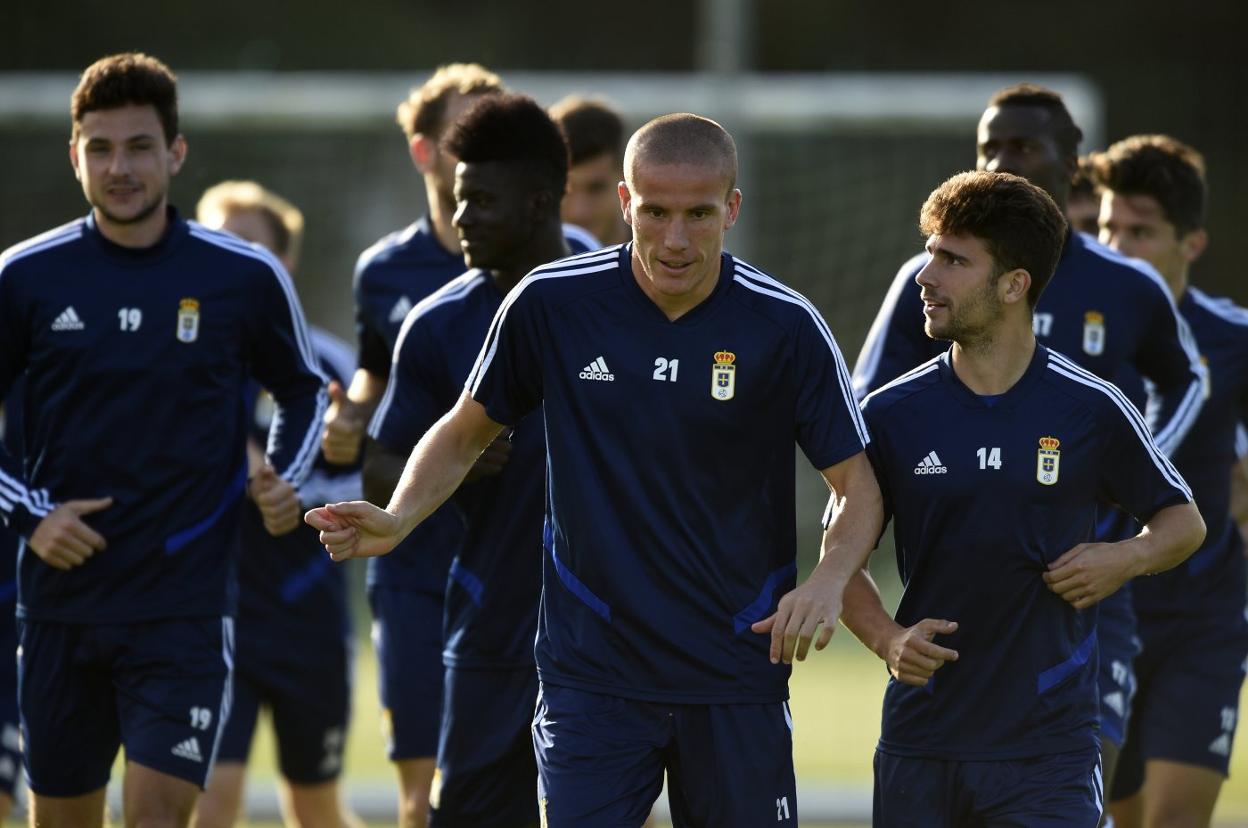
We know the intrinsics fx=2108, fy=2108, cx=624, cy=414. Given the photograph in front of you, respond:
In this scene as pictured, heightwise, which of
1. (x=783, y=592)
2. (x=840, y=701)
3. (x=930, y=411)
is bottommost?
(x=840, y=701)

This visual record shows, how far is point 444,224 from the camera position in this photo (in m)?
7.58

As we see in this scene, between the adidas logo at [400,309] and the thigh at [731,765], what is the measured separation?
2449 mm

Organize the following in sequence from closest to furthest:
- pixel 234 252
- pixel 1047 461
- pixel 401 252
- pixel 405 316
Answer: pixel 1047 461, pixel 234 252, pixel 405 316, pixel 401 252

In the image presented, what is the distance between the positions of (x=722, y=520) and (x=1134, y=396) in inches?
81.6

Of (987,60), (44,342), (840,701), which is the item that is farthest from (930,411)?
(987,60)

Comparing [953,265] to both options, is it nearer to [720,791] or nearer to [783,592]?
[783,592]

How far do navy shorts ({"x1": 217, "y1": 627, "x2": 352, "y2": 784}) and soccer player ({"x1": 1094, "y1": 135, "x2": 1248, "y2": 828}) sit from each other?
117 inches

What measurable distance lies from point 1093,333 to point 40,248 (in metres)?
3.32

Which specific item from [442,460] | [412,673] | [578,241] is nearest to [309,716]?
[412,673]

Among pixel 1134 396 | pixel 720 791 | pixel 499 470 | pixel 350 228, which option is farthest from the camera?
pixel 350 228

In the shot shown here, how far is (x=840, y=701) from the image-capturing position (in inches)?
588

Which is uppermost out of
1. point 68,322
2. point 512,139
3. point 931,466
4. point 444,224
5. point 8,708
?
point 512,139

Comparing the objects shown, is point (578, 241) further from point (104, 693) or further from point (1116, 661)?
point (1116, 661)

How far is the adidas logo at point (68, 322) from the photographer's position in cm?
644
